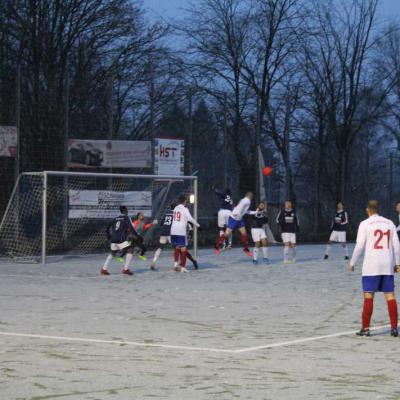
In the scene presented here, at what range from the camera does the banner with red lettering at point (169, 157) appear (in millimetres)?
33875

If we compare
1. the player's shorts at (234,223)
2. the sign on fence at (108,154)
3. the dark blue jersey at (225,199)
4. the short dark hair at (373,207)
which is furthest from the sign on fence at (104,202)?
the short dark hair at (373,207)

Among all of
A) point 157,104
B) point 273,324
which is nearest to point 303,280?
point 273,324

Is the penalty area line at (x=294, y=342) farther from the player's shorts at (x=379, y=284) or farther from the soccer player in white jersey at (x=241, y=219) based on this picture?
the soccer player in white jersey at (x=241, y=219)

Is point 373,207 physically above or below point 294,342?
above

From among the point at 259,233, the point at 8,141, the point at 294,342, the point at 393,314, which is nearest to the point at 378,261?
the point at 393,314

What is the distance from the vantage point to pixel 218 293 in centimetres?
1817

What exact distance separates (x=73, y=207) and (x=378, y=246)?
18695 millimetres

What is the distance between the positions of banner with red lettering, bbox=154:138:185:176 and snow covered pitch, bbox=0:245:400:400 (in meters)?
12.4

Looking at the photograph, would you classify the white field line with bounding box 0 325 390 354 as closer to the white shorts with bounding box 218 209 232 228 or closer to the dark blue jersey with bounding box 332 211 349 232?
the dark blue jersey with bounding box 332 211 349 232

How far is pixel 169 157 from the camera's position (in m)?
34.3

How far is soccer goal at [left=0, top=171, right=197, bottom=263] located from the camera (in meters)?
28.6

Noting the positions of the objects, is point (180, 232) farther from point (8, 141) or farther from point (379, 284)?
point (379, 284)

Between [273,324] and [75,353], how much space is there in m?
3.81

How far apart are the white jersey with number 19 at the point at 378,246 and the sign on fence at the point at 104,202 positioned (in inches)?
722
